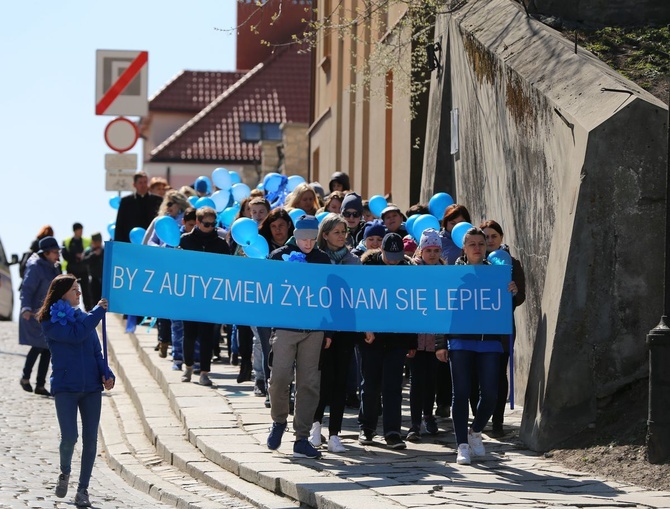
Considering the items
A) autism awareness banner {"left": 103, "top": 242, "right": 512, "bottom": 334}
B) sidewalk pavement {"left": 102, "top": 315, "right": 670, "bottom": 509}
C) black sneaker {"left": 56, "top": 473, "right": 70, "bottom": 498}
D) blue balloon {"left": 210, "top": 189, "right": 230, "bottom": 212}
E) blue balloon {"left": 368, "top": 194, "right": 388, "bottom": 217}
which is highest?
blue balloon {"left": 210, "top": 189, "right": 230, "bottom": 212}

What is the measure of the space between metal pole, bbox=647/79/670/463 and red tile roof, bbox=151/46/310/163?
5633 centimetres

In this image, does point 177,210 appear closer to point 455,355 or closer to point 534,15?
point 534,15

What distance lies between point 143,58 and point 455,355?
941 cm

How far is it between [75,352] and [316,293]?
205 centimetres

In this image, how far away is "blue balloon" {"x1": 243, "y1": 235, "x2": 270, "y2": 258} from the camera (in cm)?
1346

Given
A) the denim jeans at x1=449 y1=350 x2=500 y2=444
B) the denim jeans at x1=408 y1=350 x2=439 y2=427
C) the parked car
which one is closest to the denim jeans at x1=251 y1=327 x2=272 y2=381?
the denim jeans at x1=408 y1=350 x2=439 y2=427

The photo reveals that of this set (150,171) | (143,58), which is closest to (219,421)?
(143,58)

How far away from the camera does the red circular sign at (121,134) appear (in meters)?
19.8

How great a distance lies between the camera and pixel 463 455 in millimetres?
10992

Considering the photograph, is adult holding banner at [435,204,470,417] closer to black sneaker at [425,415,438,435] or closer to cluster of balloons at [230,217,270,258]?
black sneaker at [425,415,438,435]

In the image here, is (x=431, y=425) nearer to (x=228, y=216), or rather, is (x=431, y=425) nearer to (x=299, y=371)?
(x=299, y=371)

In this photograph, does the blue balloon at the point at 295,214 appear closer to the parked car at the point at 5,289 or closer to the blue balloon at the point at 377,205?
the blue balloon at the point at 377,205

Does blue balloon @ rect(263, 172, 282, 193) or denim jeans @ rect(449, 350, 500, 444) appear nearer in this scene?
denim jeans @ rect(449, 350, 500, 444)

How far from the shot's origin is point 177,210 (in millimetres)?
17547
